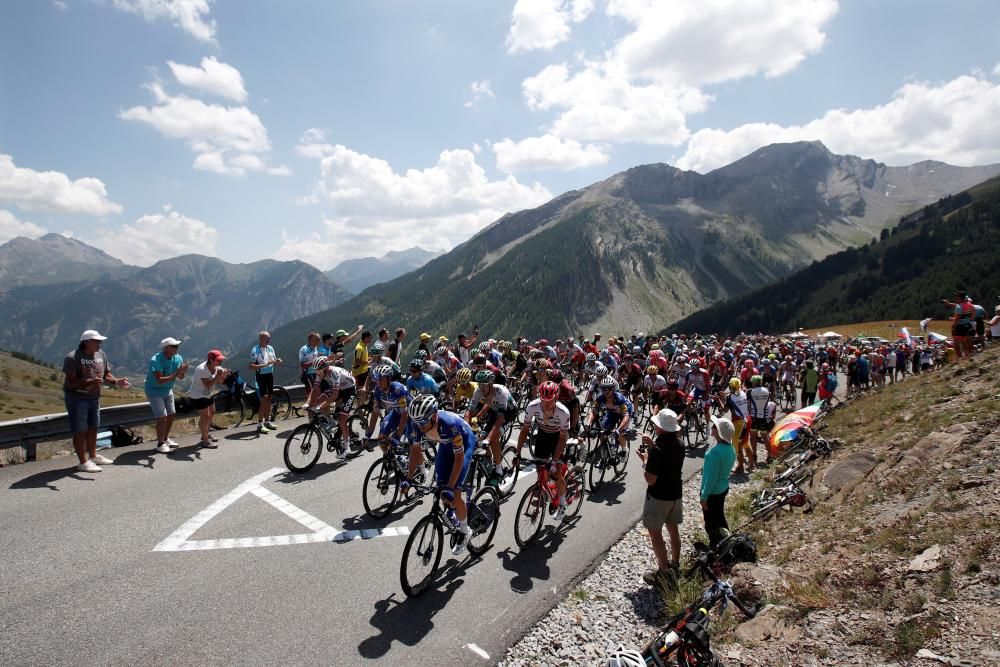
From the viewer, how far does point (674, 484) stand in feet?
23.1

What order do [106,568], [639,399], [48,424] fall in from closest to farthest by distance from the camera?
1. [106,568]
2. [48,424]
3. [639,399]

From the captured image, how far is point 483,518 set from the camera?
763 centimetres

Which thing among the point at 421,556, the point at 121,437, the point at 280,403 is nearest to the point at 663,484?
the point at 421,556

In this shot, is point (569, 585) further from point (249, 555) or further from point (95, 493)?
point (95, 493)

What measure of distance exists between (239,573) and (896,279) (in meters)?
173

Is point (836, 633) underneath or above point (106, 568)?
underneath

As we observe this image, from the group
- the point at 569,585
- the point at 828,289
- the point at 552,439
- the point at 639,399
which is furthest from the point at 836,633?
the point at 828,289

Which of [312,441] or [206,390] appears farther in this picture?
[206,390]

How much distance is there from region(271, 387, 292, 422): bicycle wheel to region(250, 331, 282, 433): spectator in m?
0.64

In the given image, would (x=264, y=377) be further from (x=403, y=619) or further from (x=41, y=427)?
(x=403, y=619)

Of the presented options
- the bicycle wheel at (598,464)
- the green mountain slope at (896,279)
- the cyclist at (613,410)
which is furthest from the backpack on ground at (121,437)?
the green mountain slope at (896,279)

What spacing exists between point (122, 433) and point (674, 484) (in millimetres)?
11777

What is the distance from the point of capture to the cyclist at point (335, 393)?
35.9ft

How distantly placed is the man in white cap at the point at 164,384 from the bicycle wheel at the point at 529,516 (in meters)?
7.64
